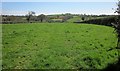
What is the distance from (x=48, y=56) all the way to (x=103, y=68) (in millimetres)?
4325

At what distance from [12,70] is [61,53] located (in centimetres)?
528

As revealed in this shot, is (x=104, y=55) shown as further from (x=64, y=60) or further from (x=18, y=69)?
(x=18, y=69)

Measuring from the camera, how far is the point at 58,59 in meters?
15.8

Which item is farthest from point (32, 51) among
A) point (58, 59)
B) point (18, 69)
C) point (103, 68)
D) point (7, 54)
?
point (103, 68)

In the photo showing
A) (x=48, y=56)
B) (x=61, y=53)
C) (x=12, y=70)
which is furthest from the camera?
(x=61, y=53)

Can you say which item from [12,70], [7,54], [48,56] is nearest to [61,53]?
[48,56]

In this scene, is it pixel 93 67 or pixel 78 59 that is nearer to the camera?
pixel 93 67

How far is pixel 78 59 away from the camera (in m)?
15.8

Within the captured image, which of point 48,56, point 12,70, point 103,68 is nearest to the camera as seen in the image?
point 12,70

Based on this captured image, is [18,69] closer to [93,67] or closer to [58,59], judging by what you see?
[58,59]

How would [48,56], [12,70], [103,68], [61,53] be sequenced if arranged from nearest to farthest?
1. [12,70]
2. [103,68]
3. [48,56]
4. [61,53]

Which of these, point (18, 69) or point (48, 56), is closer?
point (18, 69)

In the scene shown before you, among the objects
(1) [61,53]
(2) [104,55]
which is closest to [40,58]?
(1) [61,53]

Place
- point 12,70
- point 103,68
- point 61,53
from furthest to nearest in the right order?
point 61,53 < point 103,68 < point 12,70
